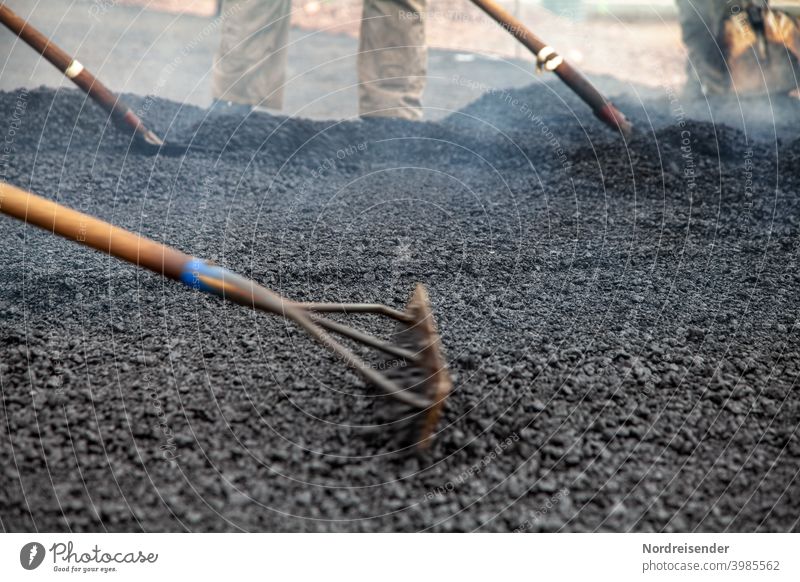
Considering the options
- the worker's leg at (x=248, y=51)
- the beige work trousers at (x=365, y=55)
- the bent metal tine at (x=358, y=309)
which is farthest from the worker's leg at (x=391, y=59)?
the bent metal tine at (x=358, y=309)

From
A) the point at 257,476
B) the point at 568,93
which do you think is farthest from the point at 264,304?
the point at 568,93

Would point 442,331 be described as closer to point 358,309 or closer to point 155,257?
point 358,309

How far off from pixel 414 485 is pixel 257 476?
32 centimetres

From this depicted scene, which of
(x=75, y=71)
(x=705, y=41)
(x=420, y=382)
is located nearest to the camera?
(x=420, y=382)

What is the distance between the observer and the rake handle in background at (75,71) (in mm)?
3092

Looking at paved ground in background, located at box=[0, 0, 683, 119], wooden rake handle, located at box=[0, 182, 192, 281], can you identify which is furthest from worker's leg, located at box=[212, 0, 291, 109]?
wooden rake handle, located at box=[0, 182, 192, 281]

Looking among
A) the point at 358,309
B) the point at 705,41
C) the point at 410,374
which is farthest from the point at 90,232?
the point at 705,41

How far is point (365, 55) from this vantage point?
14.8ft

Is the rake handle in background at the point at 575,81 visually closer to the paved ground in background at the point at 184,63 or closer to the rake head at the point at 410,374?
the paved ground in background at the point at 184,63

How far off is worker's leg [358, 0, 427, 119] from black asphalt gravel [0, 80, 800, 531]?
2.67ft

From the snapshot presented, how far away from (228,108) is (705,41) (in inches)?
134

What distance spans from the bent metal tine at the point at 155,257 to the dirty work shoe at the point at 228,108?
2.59 m

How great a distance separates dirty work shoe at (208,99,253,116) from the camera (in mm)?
4154

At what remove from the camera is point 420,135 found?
12.5 feet
